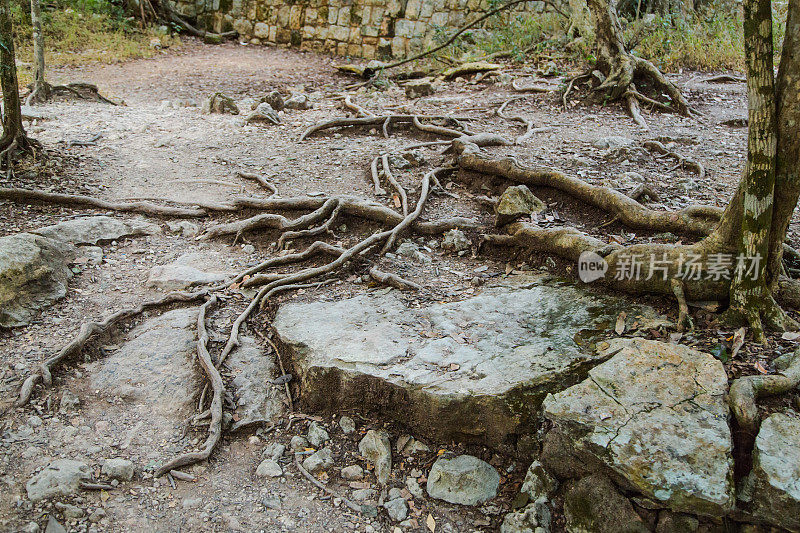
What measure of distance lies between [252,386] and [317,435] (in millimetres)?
558

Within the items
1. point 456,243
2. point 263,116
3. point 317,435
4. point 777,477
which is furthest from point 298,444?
point 263,116

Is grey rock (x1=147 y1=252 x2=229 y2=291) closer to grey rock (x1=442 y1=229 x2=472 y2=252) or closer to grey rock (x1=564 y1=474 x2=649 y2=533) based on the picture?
grey rock (x1=442 y1=229 x2=472 y2=252)

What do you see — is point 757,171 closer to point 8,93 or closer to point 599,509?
point 599,509

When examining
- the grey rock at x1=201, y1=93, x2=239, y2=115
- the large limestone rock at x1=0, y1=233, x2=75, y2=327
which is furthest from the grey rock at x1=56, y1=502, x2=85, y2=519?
the grey rock at x1=201, y1=93, x2=239, y2=115

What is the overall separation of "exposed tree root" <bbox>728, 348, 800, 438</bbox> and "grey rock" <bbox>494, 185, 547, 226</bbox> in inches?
91.4

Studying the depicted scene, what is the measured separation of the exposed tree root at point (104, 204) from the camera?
556cm

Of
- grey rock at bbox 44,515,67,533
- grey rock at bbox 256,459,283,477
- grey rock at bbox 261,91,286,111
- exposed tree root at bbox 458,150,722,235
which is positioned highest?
exposed tree root at bbox 458,150,722,235

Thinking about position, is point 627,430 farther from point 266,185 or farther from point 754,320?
point 266,185

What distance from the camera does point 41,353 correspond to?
373 centimetres

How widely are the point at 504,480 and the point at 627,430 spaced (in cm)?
74

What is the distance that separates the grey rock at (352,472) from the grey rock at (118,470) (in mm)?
1094

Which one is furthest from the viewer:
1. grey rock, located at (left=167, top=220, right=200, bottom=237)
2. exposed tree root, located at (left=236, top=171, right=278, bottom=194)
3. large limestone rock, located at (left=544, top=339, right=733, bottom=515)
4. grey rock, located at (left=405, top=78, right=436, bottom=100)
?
grey rock, located at (left=405, top=78, right=436, bottom=100)

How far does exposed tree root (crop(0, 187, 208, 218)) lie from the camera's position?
556 cm

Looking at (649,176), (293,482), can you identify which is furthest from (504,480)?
(649,176)
